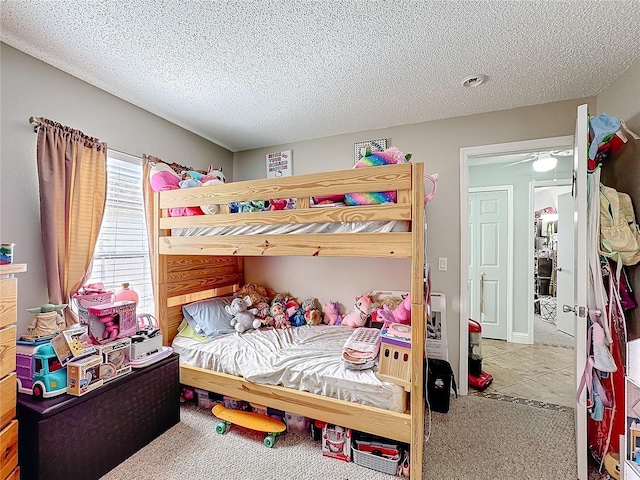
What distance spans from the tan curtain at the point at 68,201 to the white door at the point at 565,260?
18.1 feet

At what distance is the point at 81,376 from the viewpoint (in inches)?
61.7

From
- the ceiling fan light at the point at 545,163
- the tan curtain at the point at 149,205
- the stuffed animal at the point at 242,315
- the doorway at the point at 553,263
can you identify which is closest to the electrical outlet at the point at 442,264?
the stuffed animal at the point at 242,315

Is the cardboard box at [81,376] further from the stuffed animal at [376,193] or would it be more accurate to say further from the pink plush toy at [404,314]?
the pink plush toy at [404,314]

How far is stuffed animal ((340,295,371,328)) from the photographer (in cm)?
276

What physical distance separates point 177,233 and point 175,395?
48.0 inches

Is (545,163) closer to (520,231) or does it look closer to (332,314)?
(520,231)

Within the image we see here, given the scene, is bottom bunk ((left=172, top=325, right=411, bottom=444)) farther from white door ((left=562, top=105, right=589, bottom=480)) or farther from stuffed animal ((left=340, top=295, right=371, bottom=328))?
white door ((left=562, top=105, right=589, bottom=480))

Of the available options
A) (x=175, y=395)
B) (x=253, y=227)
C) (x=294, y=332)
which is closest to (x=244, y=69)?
(x=253, y=227)

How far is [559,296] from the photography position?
4461 mm

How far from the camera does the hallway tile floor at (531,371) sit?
2.62m

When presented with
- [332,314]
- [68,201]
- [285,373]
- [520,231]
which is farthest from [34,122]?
[520,231]

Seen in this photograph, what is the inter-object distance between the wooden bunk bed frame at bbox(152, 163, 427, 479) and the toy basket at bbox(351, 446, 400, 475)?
145 millimetres

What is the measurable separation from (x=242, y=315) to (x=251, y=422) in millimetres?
958

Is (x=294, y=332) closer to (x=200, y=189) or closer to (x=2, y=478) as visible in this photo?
(x=200, y=189)
